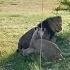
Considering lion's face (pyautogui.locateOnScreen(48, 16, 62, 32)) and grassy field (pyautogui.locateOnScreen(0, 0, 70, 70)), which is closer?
grassy field (pyautogui.locateOnScreen(0, 0, 70, 70))

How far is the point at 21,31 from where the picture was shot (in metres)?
10.4

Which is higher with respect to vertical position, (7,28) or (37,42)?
(37,42)

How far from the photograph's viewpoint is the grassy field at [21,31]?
705 centimetres

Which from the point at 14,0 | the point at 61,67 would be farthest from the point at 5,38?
the point at 14,0

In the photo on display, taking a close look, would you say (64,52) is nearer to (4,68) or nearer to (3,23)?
(4,68)

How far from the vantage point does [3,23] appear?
11.7 m

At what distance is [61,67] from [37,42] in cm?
71

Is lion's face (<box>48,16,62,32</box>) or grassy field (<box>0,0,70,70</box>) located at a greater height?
lion's face (<box>48,16,62,32</box>)

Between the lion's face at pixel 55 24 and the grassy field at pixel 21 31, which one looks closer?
the grassy field at pixel 21 31

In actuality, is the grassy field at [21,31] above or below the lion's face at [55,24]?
below

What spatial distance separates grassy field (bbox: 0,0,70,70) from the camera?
7054mm

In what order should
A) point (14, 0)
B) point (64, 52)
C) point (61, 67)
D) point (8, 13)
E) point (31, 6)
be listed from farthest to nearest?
point (14, 0)
point (31, 6)
point (8, 13)
point (64, 52)
point (61, 67)

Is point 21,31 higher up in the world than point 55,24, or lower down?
lower down

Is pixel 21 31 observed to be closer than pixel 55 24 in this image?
No
